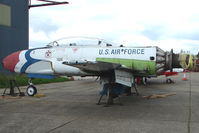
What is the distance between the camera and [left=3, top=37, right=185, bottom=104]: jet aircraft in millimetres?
7484

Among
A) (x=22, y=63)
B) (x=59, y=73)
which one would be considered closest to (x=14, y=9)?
(x=22, y=63)

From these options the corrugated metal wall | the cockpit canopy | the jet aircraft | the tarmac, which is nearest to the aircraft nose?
the jet aircraft

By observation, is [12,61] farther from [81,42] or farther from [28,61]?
[81,42]

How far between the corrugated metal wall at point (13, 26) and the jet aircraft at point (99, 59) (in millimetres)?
11892

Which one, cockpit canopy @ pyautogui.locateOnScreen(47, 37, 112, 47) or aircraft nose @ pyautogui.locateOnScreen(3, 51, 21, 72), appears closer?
cockpit canopy @ pyautogui.locateOnScreen(47, 37, 112, 47)

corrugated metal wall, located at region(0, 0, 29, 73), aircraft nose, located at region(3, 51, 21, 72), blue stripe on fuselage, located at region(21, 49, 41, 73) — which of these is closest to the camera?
blue stripe on fuselage, located at region(21, 49, 41, 73)

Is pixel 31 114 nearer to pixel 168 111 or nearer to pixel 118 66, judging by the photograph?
pixel 118 66

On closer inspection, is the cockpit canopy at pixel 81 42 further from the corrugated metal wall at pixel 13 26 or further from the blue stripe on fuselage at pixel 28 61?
the corrugated metal wall at pixel 13 26

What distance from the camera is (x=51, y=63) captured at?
27.4 ft

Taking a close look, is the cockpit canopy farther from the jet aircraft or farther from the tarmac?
the tarmac

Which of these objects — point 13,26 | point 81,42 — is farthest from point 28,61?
point 13,26

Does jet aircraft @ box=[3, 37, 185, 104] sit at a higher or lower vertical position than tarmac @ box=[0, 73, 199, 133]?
higher

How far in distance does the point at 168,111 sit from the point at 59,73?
169 inches

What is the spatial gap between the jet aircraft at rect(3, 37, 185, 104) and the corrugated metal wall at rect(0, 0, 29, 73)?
11892 millimetres
